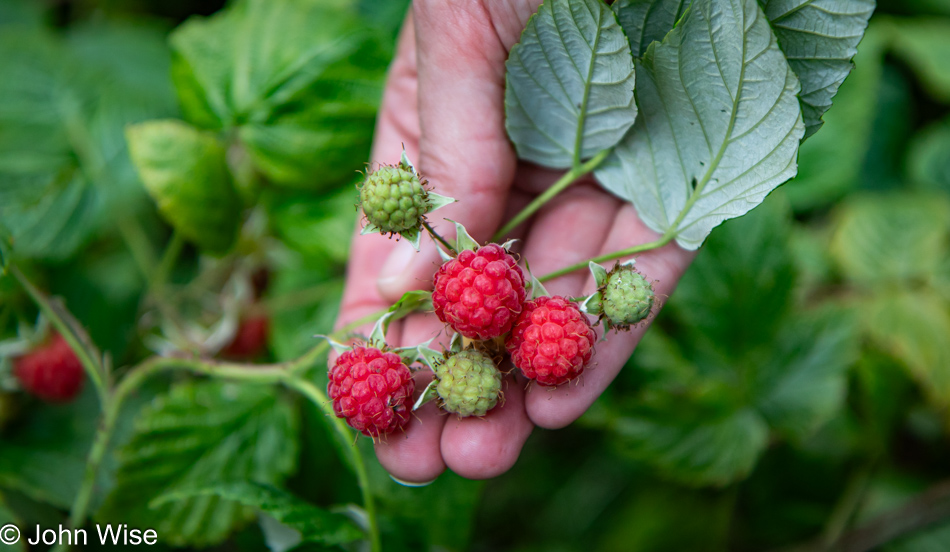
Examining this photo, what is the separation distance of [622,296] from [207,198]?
98 centimetres

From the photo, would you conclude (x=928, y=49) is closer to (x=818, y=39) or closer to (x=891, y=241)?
(x=891, y=241)

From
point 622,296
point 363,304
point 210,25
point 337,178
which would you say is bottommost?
point 363,304

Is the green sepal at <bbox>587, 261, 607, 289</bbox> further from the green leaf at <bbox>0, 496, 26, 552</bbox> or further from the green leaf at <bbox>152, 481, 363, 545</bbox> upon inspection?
the green leaf at <bbox>0, 496, 26, 552</bbox>

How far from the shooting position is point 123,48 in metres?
2.31

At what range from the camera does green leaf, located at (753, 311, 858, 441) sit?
162cm

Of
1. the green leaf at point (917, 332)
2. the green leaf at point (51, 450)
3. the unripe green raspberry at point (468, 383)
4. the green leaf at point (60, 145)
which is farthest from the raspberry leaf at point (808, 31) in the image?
the green leaf at point (51, 450)

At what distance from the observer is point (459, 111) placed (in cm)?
114

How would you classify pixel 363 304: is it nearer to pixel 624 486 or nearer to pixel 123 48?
pixel 624 486

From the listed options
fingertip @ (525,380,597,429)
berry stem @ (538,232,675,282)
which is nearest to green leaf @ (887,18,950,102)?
berry stem @ (538,232,675,282)

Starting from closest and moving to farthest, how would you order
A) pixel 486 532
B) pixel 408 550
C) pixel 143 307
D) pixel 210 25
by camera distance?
pixel 408 550 < pixel 210 25 < pixel 143 307 < pixel 486 532

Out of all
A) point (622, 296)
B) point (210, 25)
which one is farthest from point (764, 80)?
point (210, 25)

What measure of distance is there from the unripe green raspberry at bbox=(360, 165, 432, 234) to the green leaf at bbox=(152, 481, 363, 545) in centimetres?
50

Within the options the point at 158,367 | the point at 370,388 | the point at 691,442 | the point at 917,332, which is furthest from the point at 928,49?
the point at 158,367

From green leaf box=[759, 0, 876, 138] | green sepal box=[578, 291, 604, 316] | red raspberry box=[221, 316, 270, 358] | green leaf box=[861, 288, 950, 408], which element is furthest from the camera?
red raspberry box=[221, 316, 270, 358]
